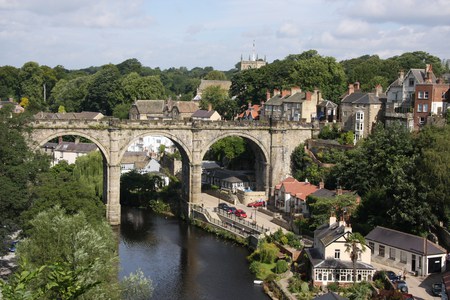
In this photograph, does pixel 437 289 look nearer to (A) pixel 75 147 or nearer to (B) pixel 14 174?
(B) pixel 14 174

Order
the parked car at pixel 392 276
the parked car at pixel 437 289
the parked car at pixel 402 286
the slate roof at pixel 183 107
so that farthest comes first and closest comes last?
the slate roof at pixel 183 107
the parked car at pixel 392 276
the parked car at pixel 402 286
the parked car at pixel 437 289

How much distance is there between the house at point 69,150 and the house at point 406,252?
4436 centimetres

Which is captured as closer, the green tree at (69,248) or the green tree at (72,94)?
the green tree at (69,248)

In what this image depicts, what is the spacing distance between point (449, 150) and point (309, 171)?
18.4 meters

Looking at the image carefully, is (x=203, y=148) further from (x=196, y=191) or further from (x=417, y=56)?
(x=417, y=56)

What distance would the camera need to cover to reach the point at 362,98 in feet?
196

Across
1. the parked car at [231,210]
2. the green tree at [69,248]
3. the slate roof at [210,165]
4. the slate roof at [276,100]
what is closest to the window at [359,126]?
the slate roof at [276,100]

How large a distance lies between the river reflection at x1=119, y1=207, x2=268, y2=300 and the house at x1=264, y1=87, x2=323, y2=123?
1908 centimetres

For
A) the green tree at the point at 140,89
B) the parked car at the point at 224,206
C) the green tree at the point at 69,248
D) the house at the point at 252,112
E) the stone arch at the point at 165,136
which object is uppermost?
the green tree at the point at 140,89

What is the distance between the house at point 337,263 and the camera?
3425cm

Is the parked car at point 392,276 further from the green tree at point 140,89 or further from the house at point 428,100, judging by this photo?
the green tree at point 140,89

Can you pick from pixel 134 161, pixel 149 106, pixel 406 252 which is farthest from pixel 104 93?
pixel 406 252

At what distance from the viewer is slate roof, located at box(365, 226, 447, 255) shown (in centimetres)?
3519

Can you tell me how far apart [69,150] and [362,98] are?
1514 inches
